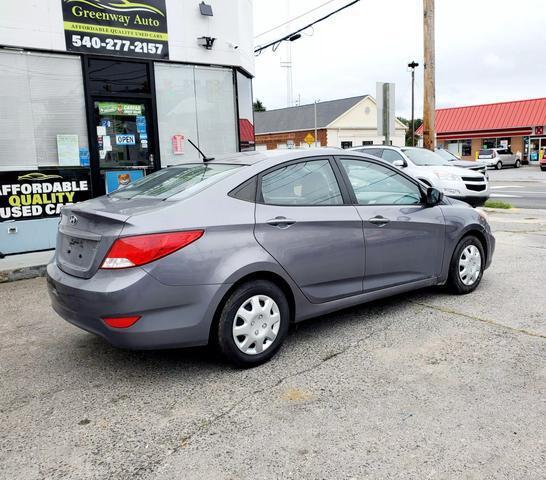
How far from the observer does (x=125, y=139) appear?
341 inches

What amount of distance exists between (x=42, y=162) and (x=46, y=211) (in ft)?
2.39

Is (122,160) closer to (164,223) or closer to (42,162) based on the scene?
(42,162)

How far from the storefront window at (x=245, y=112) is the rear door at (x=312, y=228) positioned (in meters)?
5.95

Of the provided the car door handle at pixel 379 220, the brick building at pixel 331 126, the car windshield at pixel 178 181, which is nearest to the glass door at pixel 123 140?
the car windshield at pixel 178 181

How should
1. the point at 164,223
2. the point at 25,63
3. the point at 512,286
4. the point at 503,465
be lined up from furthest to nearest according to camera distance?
the point at 25,63
the point at 512,286
the point at 164,223
the point at 503,465

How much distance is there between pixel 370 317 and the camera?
491 cm

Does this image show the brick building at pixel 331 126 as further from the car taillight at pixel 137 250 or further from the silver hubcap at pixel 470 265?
the car taillight at pixel 137 250

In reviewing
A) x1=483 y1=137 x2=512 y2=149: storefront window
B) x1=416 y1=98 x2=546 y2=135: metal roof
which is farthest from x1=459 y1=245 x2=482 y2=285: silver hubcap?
x1=483 y1=137 x2=512 y2=149: storefront window

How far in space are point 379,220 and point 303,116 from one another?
5322 cm

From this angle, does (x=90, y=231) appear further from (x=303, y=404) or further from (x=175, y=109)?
(x=175, y=109)

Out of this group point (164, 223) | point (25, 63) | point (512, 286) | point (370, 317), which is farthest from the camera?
point (25, 63)

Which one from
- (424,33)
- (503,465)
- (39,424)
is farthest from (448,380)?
(424,33)

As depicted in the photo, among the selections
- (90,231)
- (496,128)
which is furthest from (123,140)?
(496,128)

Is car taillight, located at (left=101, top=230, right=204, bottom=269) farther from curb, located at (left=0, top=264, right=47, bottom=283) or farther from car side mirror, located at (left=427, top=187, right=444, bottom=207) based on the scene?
curb, located at (left=0, top=264, right=47, bottom=283)
